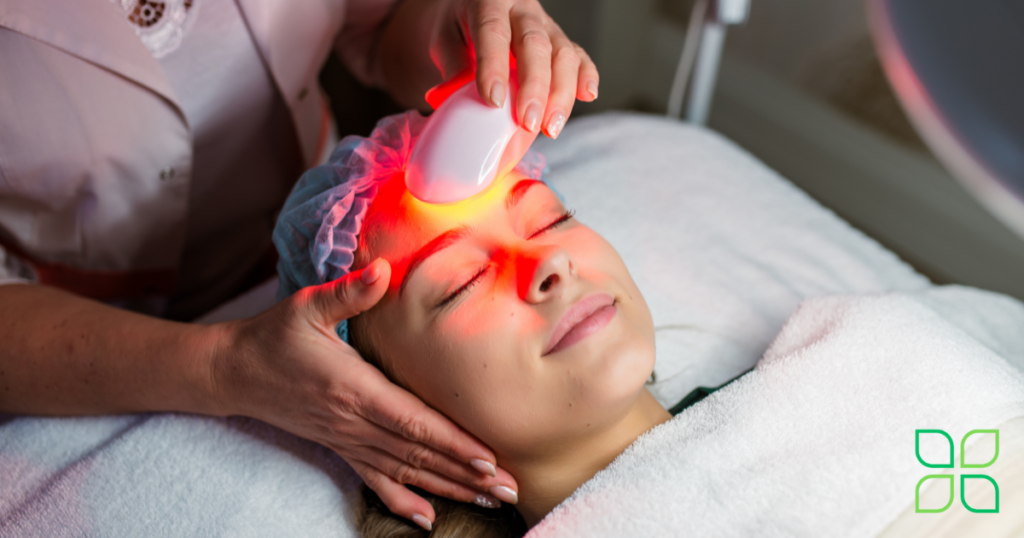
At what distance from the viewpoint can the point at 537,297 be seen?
30.1 inches

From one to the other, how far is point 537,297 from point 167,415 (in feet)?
2.14

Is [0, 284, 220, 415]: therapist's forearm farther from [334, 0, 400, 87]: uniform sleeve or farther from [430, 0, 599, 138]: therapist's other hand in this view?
[334, 0, 400, 87]: uniform sleeve

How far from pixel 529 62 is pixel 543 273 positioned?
25cm

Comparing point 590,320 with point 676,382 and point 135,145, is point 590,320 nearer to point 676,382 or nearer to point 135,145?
point 676,382

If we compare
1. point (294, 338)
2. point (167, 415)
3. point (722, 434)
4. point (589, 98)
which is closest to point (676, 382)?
point (722, 434)

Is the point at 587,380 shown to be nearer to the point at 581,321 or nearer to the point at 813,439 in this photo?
the point at 581,321

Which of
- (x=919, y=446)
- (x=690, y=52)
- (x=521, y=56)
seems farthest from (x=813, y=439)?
(x=690, y=52)

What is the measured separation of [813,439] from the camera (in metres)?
0.84

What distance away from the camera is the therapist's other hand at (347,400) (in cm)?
77

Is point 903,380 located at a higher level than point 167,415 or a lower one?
higher

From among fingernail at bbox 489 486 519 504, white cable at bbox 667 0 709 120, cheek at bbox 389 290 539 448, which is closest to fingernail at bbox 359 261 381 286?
cheek at bbox 389 290 539 448

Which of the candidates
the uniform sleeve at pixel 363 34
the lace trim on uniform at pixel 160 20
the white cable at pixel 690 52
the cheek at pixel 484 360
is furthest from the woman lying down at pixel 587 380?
the white cable at pixel 690 52

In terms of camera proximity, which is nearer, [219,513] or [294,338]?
[294,338]

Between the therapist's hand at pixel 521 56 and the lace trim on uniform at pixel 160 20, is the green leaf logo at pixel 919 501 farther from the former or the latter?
the lace trim on uniform at pixel 160 20
